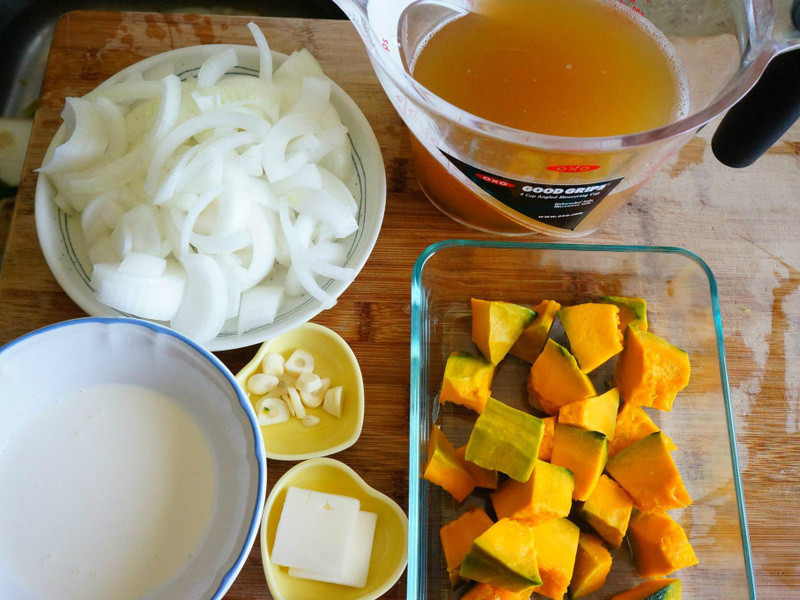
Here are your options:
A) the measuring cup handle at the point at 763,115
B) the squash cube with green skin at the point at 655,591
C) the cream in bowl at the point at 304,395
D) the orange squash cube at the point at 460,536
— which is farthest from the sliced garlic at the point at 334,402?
the measuring cup handle at the point at 763,115

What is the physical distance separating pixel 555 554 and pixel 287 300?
53 centimetres

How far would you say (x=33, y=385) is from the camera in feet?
3.02

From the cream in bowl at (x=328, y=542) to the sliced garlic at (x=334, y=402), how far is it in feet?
0.29

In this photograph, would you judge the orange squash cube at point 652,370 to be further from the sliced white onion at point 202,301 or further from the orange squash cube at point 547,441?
the sliced white onion at point 202,301

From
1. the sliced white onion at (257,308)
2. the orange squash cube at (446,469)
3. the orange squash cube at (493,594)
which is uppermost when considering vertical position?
the sliced white onion at (257,308)

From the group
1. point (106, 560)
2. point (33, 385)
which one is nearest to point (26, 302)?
point (33, 385)

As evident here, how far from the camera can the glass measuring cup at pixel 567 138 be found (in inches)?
33.8

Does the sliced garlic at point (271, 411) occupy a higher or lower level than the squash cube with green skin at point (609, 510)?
higher

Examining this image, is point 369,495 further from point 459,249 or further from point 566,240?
point 566,240

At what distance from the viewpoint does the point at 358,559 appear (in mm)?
959

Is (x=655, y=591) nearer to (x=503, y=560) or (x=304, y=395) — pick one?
(x=503, y=560)

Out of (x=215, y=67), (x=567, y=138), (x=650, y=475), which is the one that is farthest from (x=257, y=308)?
(x=650, y=475)

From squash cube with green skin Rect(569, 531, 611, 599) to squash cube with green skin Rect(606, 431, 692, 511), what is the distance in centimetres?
9

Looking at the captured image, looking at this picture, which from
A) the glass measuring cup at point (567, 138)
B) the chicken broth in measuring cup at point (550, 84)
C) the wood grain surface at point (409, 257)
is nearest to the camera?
the glass measuring cup at point (567, 138)
